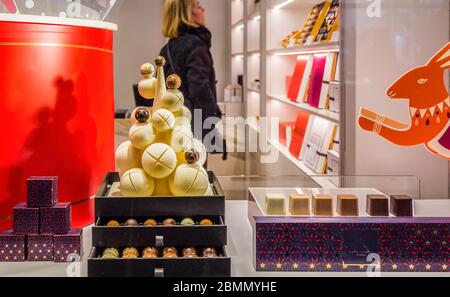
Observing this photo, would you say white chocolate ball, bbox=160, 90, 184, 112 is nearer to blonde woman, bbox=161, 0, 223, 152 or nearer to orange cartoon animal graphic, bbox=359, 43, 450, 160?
blonde woman, bbox=161, 0, 223, 152

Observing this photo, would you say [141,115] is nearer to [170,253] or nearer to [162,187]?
[162,187]

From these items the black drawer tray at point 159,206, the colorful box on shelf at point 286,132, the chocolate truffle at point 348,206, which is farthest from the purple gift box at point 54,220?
the colorful box on shelf at point 286,132

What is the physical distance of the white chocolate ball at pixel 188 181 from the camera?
135 cm

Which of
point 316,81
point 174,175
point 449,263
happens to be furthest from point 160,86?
point 316,81

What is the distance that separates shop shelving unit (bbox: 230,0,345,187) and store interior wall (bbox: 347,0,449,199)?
1.16ft

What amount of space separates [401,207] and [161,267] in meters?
0.50

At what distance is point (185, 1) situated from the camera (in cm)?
197

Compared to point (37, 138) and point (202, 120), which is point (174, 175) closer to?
point (37, 138)

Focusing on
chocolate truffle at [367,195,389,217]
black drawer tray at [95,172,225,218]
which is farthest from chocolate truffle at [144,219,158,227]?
chocolate truffle at [367,195,389,217]

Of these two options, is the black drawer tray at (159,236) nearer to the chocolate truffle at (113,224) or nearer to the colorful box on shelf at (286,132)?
the chocolate truffle at (113,224)

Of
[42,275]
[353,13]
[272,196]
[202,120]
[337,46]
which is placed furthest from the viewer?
[337,46]

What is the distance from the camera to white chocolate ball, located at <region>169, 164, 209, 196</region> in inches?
53.3

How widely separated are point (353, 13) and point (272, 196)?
4.87 feet

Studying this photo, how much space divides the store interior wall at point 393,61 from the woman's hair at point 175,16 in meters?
0.72
